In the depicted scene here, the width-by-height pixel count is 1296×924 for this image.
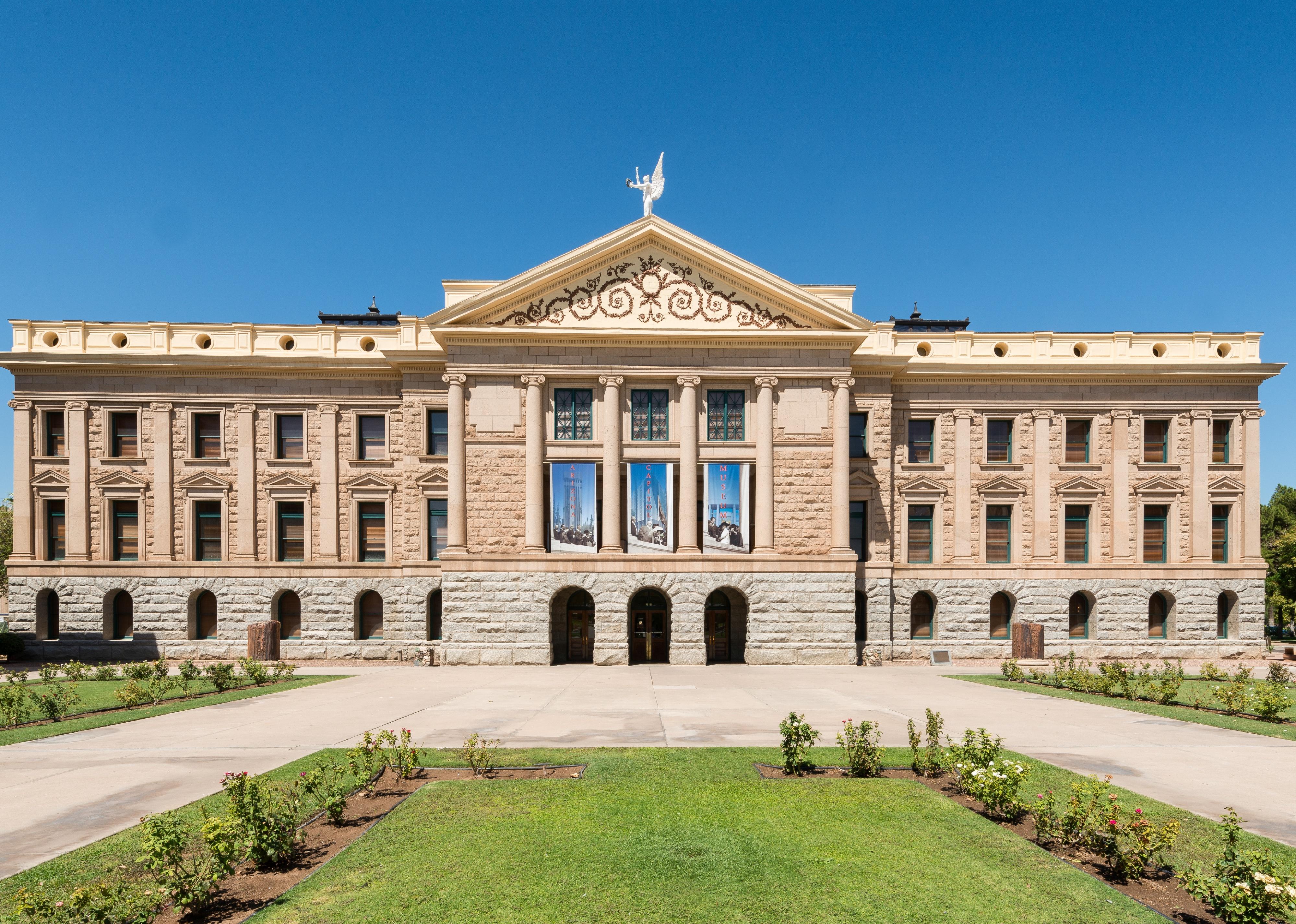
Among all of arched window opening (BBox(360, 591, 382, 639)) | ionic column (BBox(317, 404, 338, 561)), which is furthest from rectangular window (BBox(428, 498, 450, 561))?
ionic column (BBox(317, 404, 338, 561))

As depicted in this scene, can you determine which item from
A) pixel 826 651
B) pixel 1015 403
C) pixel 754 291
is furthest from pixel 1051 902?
pixel 1015 403

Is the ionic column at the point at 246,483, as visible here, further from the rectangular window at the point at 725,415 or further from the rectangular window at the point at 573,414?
the rectangular window at the point at 725,415

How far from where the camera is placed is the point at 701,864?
8.23 meters

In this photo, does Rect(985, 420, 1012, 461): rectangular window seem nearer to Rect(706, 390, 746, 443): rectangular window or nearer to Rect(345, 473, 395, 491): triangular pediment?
Rect(706, 390, 746, 443): rectangular window

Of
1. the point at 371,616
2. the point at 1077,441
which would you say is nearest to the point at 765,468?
the point at 1077,441

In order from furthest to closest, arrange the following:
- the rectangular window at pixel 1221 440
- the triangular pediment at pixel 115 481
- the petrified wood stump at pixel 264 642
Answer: the rectangular window at pixel 1221 440
the triangular pediment at pixel 115 481
the petrified wood stump at pixel 264 642

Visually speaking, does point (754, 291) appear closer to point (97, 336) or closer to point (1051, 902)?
point (1051, 902)

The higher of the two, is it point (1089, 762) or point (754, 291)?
point (754, 291)

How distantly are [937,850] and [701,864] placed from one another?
3.03m

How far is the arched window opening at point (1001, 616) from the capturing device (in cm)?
3422

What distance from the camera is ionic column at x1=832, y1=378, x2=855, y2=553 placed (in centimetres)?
3077

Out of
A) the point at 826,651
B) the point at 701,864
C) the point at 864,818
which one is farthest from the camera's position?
the point at 826,651

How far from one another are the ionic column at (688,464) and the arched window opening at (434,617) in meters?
12.1

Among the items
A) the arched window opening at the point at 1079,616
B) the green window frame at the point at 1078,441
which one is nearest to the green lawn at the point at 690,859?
the arched window opening at the point at 1079,616
